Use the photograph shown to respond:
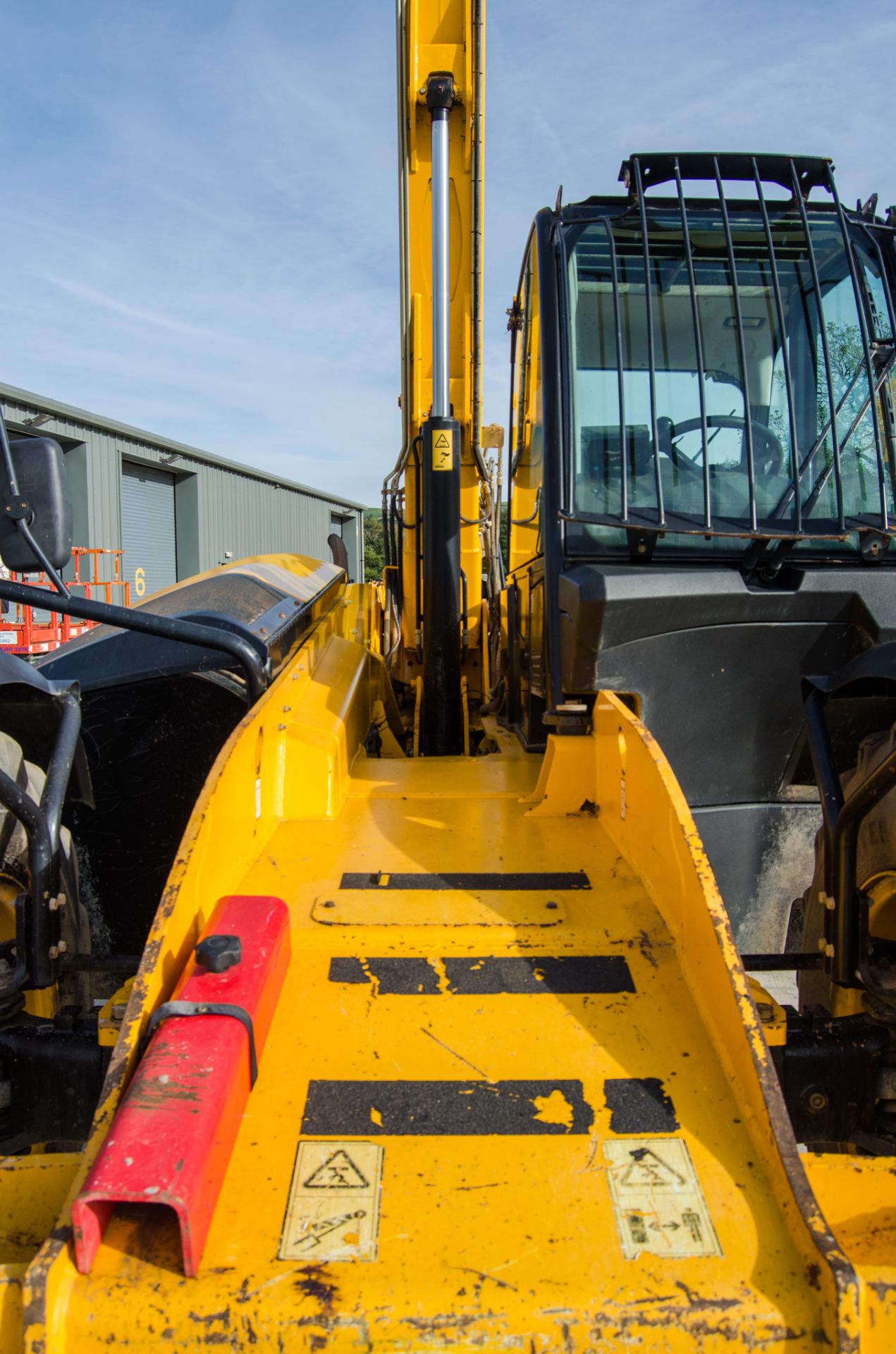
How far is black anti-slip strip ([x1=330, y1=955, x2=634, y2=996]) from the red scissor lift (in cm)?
929

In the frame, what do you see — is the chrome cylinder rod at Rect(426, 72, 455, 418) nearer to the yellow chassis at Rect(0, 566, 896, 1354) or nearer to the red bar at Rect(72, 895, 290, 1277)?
the yellow chassis at Rect(0, 566, 896, 1354)

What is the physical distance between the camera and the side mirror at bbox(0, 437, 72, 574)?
1799 millimetres

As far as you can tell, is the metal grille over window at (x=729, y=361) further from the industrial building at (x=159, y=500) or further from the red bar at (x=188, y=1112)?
the industrial building at (x=159, y=500)

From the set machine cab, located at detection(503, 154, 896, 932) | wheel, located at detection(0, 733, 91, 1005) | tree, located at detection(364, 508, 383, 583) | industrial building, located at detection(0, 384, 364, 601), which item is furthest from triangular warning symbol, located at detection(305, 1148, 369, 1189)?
tree, located at detection(364, 508, 383, 583)

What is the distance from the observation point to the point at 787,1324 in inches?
48.2

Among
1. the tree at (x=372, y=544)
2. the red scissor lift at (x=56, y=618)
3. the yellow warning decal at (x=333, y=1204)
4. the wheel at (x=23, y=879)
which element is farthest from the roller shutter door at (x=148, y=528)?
the yellow warning decal at (x=333, y=1204)

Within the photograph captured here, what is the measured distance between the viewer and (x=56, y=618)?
15844mm

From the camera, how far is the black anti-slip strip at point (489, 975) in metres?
1.83

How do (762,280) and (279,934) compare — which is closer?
(279,934)

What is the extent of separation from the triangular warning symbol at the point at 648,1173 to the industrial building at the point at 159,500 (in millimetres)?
15905

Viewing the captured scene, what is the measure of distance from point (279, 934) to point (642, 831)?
89 cm

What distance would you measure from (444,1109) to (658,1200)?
37 cm

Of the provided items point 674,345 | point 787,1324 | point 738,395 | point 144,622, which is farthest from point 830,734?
point 144,622

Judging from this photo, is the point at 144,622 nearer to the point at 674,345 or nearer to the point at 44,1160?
the point at 44,1160
